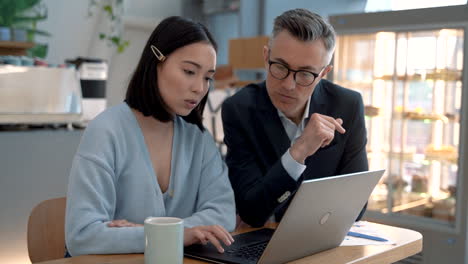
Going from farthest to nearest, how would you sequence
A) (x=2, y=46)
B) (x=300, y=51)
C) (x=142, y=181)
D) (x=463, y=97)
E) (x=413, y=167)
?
(x=413, y=167)
(x=463, y=97)
(x=2, y=46)
(x=300, y=51)
(x=142, y=181)

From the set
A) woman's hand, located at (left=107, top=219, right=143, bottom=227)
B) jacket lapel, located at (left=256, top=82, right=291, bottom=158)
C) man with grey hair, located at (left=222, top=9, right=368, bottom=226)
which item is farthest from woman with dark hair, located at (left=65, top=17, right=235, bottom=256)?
jacket lapel, located at (left=256, top=82, right=291, bottom=158)

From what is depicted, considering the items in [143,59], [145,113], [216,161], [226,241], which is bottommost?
[226,241]

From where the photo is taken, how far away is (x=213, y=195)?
1388mm

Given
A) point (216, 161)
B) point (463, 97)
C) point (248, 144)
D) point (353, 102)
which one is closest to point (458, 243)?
point (463, 97)

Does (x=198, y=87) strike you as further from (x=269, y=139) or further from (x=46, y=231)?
(x=46, y=231)

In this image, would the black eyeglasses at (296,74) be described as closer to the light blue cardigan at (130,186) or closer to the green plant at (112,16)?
the light blue cardigan at (130,186)

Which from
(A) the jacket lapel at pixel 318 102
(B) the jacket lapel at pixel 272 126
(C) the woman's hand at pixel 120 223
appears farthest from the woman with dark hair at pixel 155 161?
(A) the jacket lapel at pixel 318 102

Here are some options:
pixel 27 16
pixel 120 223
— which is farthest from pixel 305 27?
pixel 27 16

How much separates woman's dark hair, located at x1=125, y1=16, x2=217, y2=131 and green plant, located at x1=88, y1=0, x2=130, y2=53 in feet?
10.9

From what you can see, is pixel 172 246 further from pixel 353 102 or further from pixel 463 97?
pixel 463 97

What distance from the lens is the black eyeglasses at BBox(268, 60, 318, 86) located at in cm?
154

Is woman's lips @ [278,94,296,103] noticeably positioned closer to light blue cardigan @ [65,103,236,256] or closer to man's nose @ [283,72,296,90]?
man's nose @ [283,72,296,90]

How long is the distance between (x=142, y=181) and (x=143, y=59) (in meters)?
0.32

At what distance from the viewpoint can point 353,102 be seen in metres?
1.76
